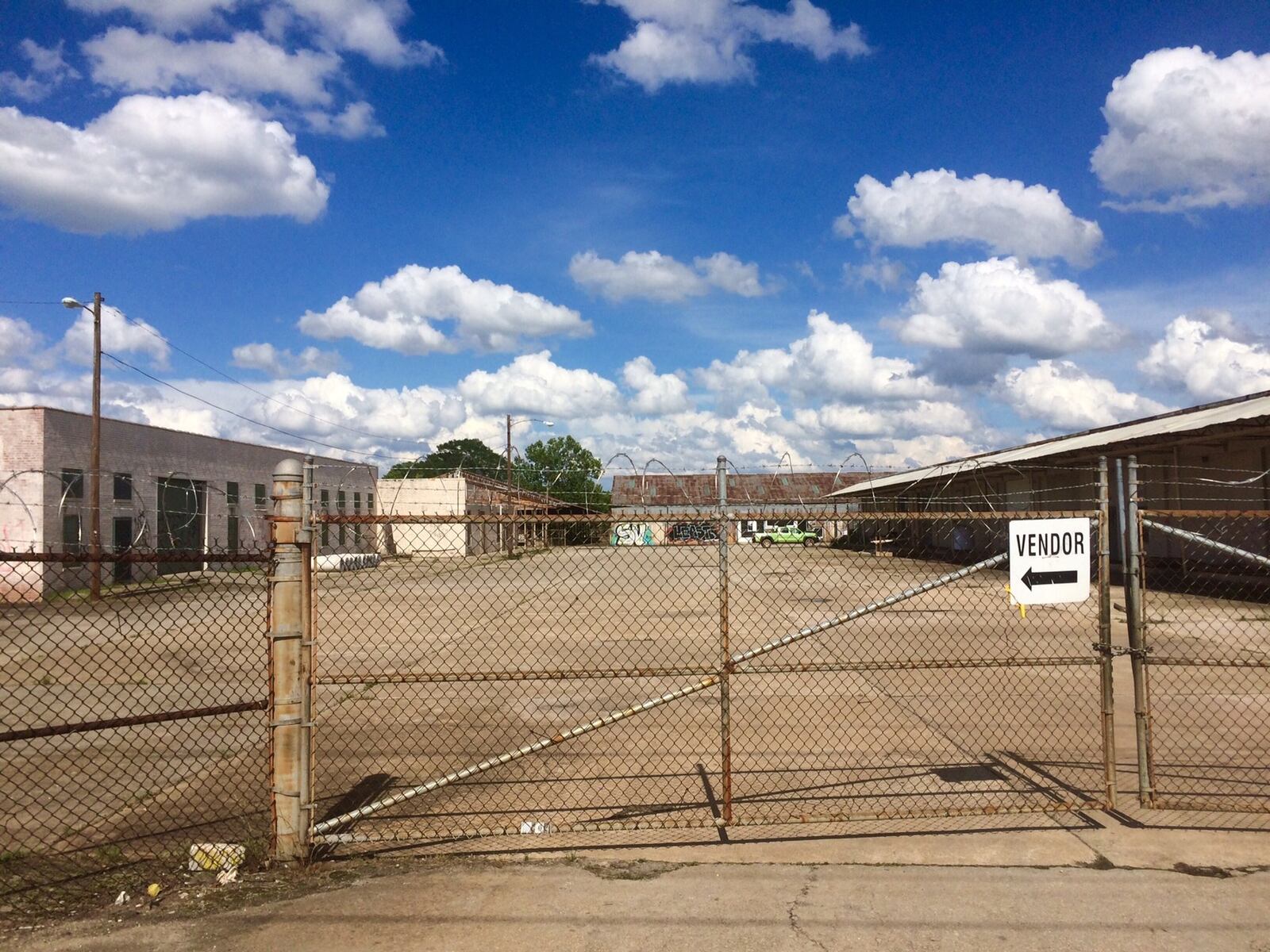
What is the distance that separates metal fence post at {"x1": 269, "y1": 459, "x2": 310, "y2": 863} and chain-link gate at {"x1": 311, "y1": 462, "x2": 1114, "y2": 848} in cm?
14

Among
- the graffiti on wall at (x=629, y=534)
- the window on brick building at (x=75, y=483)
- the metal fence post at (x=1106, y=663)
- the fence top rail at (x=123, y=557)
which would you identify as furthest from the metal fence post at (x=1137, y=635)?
the window on brick building at (x=75, y=483)

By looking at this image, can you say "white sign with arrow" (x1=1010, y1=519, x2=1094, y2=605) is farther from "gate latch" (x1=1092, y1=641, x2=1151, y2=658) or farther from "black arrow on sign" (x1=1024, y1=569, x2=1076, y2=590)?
"gate latch" (x1=1092, y1=641, x2=1151, y2=658)

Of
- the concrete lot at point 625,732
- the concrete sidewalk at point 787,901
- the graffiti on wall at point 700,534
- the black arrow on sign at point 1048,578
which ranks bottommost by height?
the concrete lot at point 625,732

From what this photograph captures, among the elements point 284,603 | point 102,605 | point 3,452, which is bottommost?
point 102,605

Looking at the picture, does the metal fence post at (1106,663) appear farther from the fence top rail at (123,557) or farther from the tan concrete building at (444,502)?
the tan concrete building at (444,502)

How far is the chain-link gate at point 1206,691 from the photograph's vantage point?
5.74m

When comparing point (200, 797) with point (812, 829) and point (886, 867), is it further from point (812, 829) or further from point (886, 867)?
point (886, 867)

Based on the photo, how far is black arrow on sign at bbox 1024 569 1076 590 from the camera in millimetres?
5789

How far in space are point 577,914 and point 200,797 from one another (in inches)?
133

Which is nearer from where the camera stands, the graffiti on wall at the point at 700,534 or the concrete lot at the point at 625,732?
the concrete lot at the point at 625,732

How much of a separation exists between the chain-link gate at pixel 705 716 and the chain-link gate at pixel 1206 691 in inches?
16.6

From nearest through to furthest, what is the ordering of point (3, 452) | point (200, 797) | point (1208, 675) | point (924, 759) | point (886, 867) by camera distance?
point (886, 867) < point (200, 797) < point (924, 759) < point (1208, 675) < point (3, 452)

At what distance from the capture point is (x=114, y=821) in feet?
19.3

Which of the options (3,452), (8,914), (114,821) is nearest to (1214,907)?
(8,914)
